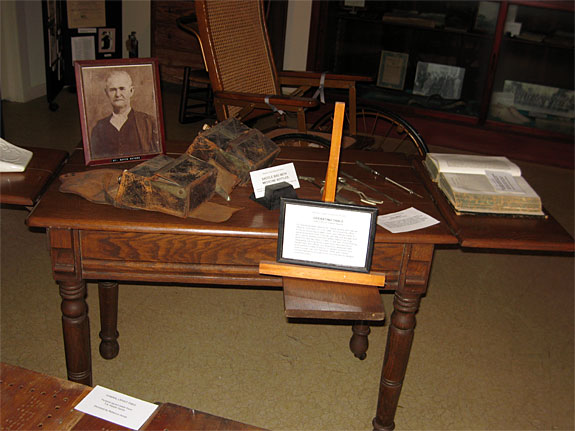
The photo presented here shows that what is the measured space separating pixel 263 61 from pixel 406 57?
1852 mm

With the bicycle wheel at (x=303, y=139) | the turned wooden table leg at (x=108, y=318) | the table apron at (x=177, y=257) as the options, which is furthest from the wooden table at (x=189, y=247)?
the bicycle wheel at (x=303, y=139)

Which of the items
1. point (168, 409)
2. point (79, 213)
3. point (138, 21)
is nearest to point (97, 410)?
point (168, 409)

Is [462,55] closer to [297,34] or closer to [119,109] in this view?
[297,34]

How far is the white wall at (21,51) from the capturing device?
13.5ft

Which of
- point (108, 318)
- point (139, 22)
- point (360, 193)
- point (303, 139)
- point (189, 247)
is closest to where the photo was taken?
point (189, 247)

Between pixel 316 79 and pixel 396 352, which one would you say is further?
pixel 316 79

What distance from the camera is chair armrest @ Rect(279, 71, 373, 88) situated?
112 inches

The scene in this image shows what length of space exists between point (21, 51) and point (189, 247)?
3.56 metres

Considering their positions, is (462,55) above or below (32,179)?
above

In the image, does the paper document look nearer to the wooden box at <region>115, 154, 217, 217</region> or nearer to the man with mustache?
the man with mustache

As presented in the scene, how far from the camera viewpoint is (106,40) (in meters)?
4.80

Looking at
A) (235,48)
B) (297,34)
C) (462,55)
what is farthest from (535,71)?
(235,48)

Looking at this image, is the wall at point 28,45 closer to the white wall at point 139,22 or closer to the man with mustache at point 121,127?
the white wall at point 139,22

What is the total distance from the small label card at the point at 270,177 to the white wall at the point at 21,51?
11.1ft
